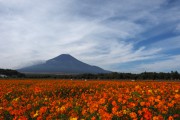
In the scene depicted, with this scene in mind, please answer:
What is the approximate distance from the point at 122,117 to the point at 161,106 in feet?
3.19

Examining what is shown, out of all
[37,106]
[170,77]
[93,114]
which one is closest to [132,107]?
[93,114]

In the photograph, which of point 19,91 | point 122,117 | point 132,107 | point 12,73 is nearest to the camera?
point 122,117

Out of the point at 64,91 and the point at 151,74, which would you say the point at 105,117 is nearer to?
the point at 64,91

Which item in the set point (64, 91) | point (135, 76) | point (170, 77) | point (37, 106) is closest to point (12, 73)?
point (135, 76)

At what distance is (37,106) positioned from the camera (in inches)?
362

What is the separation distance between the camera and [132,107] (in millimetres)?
7227

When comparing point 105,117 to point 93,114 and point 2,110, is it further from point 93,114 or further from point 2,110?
point 2,110

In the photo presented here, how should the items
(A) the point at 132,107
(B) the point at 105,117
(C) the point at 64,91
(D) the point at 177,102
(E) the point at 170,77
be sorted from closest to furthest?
(B) the point at 105,117 → (A) the point at 132,107 → (D) the point at 177,102 → (C) the point at 64,91 → (E) the point at 170,77

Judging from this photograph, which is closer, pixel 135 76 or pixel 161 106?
pixel 161 106

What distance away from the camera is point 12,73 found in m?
98.5

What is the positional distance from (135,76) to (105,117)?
54.1 meters

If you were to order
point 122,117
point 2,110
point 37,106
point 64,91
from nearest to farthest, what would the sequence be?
point 122,117 < point 2,110 < point 37,106 < point 64,91

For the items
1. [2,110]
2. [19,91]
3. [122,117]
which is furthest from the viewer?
[19,91]

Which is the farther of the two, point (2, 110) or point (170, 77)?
point (170, 77)
